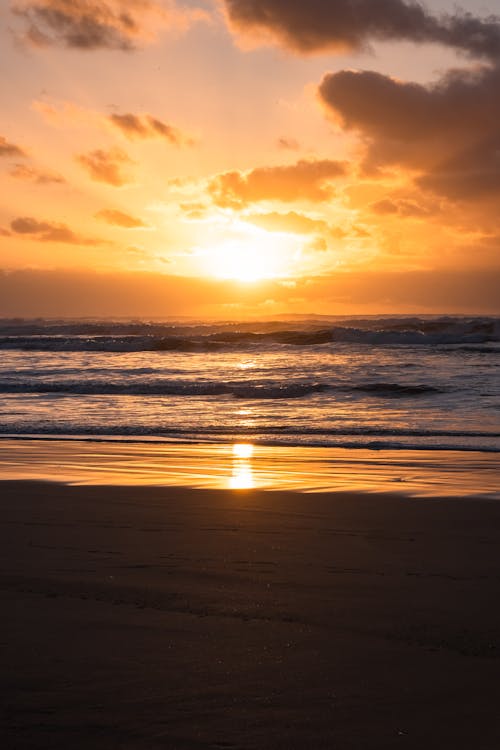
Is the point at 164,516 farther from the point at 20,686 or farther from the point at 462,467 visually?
the point at 462,467

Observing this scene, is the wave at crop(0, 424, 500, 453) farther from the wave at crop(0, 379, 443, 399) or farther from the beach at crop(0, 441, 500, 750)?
the wave at crop(0, 379, 443, 399)

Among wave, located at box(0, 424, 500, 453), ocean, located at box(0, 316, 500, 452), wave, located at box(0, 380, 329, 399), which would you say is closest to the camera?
wave, located at box(0, 424, 500, 453)

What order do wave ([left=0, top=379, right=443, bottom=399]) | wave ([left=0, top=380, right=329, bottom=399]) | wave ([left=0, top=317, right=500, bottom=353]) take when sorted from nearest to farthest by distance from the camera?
wave ([left=0, top=379, right=443, bottom=399]) → wave ([left=0, top=380, right=329, bottom=399]) → wave ([left=0, top=317, right=500, bottom=353])

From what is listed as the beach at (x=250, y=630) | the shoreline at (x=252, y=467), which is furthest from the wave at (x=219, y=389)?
the beach at (x=250, y=630)

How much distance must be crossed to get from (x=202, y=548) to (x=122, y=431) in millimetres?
7784

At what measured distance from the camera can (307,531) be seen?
17.6 feet

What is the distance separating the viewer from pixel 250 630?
3.42 meters

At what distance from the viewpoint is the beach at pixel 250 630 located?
2.64 metres

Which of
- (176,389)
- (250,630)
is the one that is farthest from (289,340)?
(250,630)

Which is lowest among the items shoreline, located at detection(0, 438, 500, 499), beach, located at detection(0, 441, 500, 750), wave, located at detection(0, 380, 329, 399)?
wave, located at detection(0, 380, 329, 399)

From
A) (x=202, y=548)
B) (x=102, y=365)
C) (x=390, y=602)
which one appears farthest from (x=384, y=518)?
(x=102, y=365)

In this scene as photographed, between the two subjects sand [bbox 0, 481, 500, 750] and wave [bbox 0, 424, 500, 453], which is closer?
sand [bbox 0, 481, 500, 750]

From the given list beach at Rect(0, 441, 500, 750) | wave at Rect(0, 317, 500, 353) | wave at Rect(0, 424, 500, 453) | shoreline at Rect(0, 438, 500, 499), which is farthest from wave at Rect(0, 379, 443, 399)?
wave at Rect(0, 317, 500, 353)

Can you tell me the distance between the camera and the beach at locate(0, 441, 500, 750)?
264 cm
